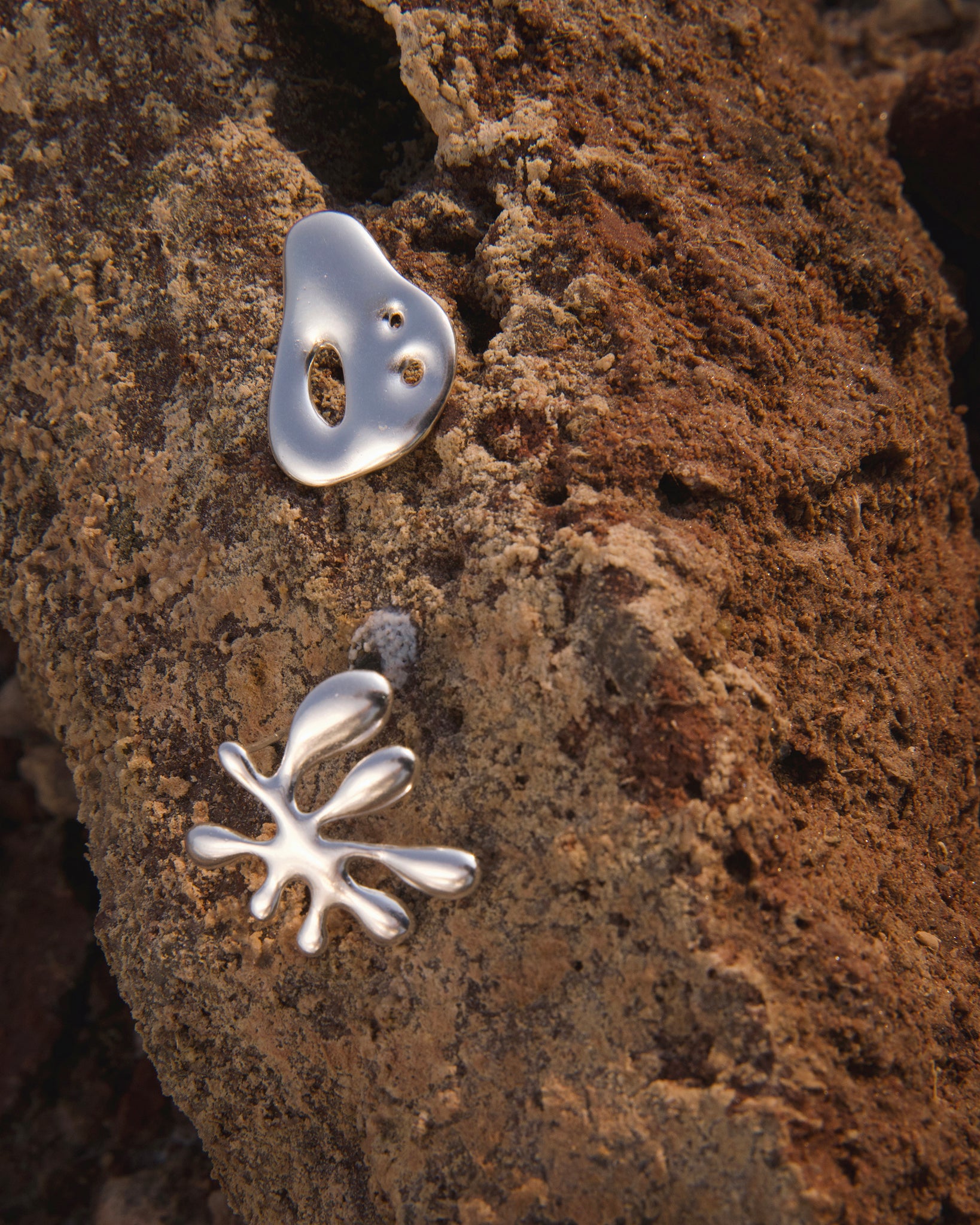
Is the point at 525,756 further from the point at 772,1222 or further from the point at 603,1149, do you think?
the point at 772,1222

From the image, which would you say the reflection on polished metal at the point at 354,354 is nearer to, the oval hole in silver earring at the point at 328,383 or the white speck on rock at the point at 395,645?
the oval hole in silver earring at the point at 328,383

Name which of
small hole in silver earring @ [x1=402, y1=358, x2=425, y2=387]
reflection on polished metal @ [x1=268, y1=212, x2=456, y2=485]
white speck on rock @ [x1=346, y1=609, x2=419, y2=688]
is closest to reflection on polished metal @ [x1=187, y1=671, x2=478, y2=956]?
white speck on rock @ [x1=346, y1=609, x2=419, y2=688]

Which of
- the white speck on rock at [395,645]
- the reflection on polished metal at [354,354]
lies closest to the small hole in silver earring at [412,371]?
the reflection on polished metal at [354,354]

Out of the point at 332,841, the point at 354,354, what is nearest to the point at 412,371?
the point at 354,354

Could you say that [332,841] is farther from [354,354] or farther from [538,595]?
[354,354]

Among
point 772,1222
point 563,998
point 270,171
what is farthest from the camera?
point 270,171

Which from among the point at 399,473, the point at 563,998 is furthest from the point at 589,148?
the point at 563,998

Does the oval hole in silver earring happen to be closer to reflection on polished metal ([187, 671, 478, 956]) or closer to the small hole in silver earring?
the small hole in silver earring
